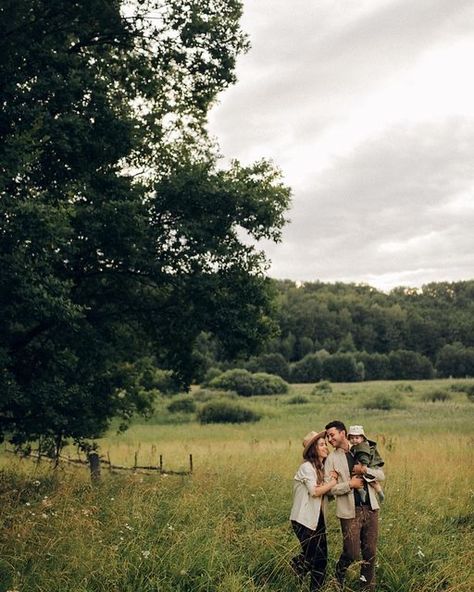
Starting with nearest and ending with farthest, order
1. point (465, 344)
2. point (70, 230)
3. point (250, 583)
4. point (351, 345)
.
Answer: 1. point (250, 583)
2. point (70, 230)
3. point (465, 344)
4. point (351, 345)

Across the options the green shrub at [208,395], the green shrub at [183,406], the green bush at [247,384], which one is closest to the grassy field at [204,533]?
the green shrub at [183,406]

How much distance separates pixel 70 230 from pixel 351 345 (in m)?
109

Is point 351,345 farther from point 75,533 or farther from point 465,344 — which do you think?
point 75,533

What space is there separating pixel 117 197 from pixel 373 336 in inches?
4446

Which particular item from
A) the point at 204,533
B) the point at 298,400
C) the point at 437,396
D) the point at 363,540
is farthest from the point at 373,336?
the point at 363,540

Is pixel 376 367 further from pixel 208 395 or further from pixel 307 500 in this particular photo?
pixel 307 500

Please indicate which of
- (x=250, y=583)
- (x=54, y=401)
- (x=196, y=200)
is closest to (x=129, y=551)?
(x=250, y=583)

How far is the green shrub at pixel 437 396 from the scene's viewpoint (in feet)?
178

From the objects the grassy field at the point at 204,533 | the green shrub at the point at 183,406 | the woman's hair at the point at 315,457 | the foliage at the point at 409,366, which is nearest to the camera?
the grassy field at the point at 204,533

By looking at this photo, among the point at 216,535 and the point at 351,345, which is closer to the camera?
the point at 216,535

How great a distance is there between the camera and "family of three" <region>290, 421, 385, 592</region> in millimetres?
6746

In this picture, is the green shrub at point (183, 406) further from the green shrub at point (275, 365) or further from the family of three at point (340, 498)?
the family of three at point (340, 498)

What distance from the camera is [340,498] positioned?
6.88m

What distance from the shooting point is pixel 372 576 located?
22.6 ft
